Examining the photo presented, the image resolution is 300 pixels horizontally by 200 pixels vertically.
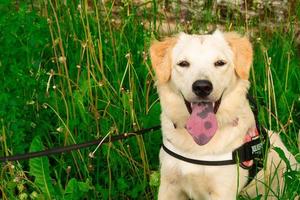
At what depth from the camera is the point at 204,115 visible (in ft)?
10.3

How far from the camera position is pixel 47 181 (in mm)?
3547

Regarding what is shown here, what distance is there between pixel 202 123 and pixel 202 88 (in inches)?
9.0

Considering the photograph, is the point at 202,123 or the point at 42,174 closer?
the point at 202,123

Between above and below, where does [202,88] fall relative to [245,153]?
above

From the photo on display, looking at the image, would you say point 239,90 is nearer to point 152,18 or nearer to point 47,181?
point 47,181

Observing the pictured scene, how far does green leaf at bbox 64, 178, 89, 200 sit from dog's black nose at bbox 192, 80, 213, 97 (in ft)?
3.05

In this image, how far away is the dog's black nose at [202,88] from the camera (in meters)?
2.96

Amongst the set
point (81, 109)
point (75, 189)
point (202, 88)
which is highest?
point (202, 88)

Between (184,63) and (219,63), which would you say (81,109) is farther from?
(219,63)

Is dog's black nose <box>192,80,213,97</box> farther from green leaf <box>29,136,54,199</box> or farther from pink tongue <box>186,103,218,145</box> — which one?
green leaf <box>29,136,54,199</box>

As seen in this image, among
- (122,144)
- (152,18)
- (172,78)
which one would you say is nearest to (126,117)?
(122,144)

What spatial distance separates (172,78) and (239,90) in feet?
1.16

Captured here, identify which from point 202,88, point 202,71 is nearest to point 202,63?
point 202,71

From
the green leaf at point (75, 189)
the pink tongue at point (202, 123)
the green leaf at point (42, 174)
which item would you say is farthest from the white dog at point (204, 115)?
the green leaf at point (42, 174)
